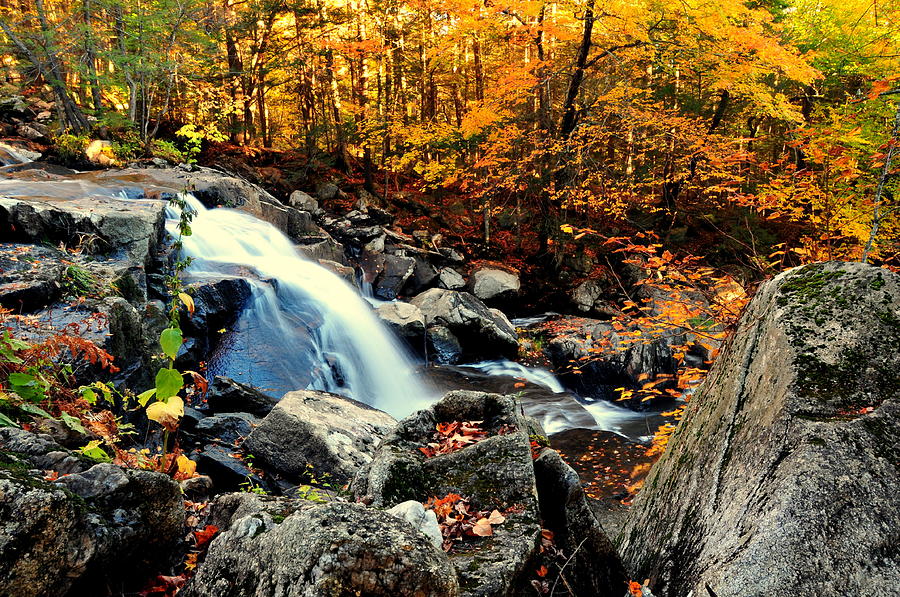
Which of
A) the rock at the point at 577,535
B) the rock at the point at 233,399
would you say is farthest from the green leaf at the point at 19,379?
the rock at the point at 233,399

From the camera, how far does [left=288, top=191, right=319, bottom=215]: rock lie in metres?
18.3

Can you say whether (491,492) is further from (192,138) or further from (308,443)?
(192,138)

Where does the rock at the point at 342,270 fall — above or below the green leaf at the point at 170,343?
below

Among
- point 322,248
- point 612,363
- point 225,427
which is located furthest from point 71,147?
point 612,363

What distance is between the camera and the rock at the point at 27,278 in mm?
5102

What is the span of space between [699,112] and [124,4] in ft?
64.1

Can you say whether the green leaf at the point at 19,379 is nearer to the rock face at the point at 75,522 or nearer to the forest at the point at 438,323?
the forest at the point at 438,323

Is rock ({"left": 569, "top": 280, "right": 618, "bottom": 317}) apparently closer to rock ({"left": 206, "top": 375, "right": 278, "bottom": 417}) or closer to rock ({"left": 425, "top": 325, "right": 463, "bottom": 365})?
rock ({"left": 425, "top": 325, "right": 463, "bottom": 365})

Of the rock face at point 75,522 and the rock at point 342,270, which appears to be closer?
the rock face at point 75,522

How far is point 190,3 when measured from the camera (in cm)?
1510

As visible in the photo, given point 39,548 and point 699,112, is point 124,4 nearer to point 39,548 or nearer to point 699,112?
point 39,548

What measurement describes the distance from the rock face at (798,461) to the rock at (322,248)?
13063mm

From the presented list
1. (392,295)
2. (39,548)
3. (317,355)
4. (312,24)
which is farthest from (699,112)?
(39,548)

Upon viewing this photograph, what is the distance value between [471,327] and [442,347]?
3.18 feet
